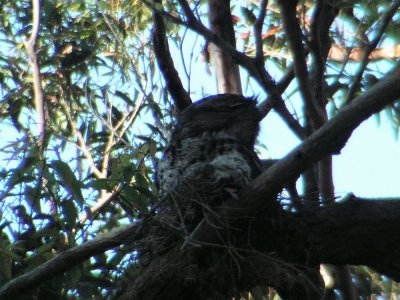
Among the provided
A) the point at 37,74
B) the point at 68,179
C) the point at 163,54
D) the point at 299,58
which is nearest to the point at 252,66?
the point at 299,58

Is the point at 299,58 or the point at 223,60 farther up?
the point at 223,60

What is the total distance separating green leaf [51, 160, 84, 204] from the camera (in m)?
3.99

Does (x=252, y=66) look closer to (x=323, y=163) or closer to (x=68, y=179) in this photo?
(x=323, y=163)

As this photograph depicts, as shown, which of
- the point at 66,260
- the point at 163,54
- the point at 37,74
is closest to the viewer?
the point at 66,260

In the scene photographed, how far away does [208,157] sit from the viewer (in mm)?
3939

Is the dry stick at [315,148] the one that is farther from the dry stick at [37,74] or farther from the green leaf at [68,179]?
the dry stick at [37,74]

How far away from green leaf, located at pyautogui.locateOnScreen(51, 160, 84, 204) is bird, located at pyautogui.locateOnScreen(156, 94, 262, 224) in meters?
0.45

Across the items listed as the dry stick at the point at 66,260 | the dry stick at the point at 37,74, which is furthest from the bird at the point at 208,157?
the dry stick at the point at 37,74

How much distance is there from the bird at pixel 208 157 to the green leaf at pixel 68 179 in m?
0.45

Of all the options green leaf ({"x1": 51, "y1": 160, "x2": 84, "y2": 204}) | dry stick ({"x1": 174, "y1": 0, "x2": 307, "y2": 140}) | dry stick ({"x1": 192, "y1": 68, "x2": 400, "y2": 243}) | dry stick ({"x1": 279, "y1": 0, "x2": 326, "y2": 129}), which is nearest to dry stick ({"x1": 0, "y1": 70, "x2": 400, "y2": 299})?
dry stick ({"x1": 192, "y1": 68, "x2": 400, "y2": 243})

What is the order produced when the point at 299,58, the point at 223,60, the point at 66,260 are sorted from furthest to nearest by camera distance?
the point at 223,60 → the point at 66,260 → the point at 299,58

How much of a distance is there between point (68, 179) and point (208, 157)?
781 millimetres

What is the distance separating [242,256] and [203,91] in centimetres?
Result: 246

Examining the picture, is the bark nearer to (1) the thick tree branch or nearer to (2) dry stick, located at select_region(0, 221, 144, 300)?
(1) the thick tree branch
